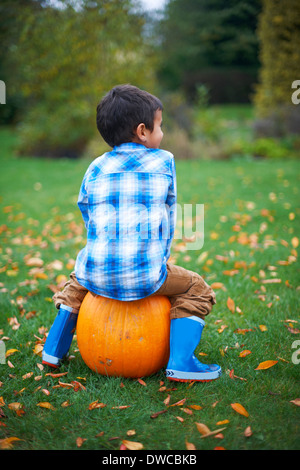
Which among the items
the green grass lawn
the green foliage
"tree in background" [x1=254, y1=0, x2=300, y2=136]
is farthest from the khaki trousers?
the green foliage

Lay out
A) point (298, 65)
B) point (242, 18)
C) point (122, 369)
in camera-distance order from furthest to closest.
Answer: point (242, 18) → point (298, 65) → point (122, 369)

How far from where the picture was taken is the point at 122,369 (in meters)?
2.33

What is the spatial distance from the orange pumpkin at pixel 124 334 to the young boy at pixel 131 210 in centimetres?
10

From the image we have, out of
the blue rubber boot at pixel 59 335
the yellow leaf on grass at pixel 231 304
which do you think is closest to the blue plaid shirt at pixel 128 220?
the blue rubber boot at pixel 59 335

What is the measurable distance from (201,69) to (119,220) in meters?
28.9

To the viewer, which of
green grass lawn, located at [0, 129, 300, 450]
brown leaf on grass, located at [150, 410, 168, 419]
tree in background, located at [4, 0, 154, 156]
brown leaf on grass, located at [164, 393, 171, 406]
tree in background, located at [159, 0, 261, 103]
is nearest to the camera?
green grass lawn, located at [0, 129, 300, 450]

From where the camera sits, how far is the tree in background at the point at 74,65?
35.6ft

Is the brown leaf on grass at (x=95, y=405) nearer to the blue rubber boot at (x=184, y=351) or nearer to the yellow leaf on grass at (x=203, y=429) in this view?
the blue rubber boot at (x=184, y=351)

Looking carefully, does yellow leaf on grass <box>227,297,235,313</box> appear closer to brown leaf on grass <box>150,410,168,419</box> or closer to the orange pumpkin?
the orange pumpkin

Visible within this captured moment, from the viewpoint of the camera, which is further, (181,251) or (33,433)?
(181,251)

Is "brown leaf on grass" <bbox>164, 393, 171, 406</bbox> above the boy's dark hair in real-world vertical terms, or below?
below

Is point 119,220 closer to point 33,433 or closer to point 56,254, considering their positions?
point 33,433

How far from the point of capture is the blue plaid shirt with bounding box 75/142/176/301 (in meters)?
2.13

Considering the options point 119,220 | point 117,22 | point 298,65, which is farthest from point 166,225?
point 298,65
